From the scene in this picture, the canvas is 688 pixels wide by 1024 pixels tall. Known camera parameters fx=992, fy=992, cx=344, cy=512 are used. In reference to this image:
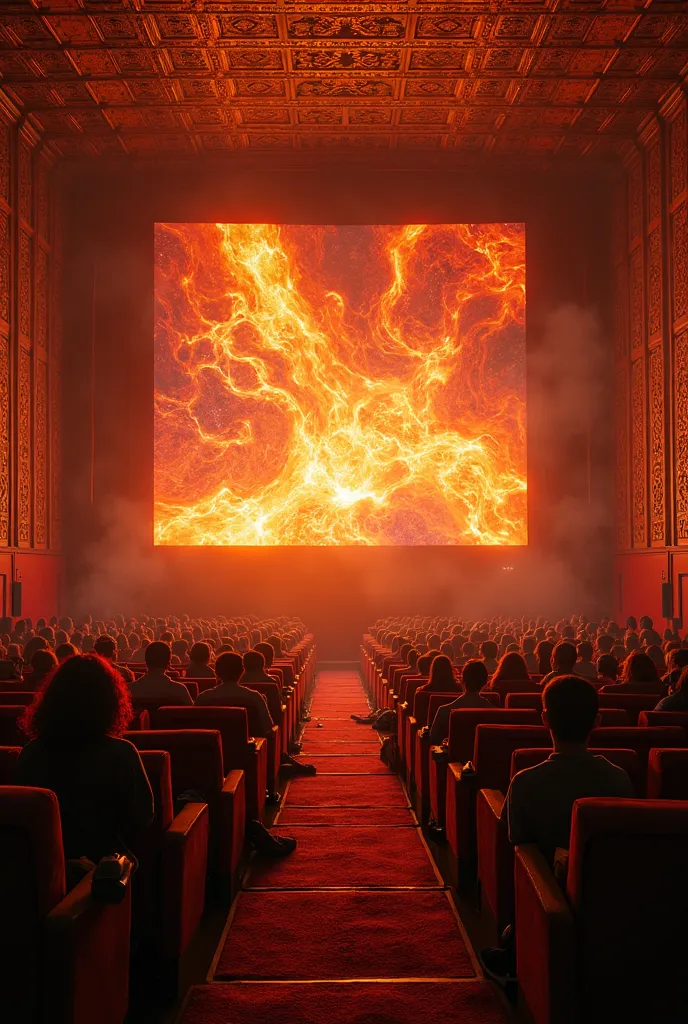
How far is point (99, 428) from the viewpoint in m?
20.6

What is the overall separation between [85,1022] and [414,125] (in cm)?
1848

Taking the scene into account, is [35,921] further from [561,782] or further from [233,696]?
[233,696]

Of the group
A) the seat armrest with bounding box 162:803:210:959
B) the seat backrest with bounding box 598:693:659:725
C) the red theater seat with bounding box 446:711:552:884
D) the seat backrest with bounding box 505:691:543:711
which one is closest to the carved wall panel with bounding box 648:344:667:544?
the seat backrest with bounding box 598:693:659:725

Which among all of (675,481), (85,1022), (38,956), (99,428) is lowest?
(85,1022)

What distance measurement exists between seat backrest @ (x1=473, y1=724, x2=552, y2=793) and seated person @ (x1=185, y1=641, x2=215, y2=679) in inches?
148

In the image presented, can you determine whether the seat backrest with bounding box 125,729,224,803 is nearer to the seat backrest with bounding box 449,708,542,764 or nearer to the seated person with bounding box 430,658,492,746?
the seat backrest with bounding box 449,708,542,764

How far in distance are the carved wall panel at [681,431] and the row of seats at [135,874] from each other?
1239 cm

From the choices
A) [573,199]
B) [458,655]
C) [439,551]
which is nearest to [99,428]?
[439,551]

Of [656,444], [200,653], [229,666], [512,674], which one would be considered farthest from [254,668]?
[656,444]

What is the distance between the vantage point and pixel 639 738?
372 cm

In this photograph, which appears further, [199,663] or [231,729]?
[199,663]

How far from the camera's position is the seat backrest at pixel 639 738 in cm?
368

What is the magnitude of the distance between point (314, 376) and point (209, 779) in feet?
56.3

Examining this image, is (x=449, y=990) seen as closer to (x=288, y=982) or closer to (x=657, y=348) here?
(x=288, y=982)
